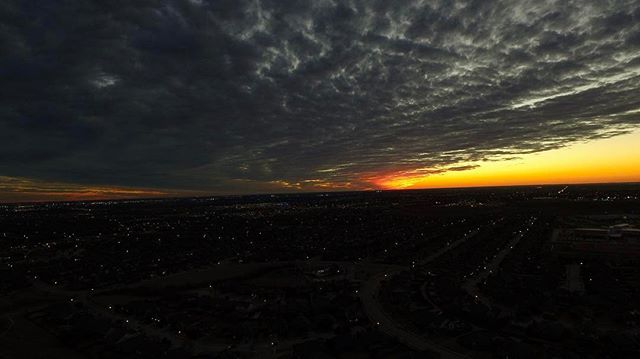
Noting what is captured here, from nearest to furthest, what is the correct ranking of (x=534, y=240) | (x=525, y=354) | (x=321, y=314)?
1. (x=525, y=354)
2. (x=321, y=314)
3. (x=534, y=240)

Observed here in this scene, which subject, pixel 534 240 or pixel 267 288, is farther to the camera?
pixel 534 240

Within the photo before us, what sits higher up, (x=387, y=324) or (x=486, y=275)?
(x=486, y=275)

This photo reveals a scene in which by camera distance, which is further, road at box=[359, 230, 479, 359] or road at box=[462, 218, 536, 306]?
road at box=[462, 218, 536, 306]

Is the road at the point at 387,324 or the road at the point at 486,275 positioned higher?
the road at the point at 486,275

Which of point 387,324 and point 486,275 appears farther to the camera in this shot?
point 486,275

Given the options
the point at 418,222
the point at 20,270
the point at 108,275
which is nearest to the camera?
the point at 108,275

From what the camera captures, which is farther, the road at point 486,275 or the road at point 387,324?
the road at point 486,275

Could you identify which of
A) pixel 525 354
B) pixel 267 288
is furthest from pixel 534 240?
pixel 525 354

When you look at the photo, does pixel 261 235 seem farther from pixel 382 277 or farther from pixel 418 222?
pixel 382 277

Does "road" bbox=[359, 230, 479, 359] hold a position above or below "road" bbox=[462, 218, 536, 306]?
below
